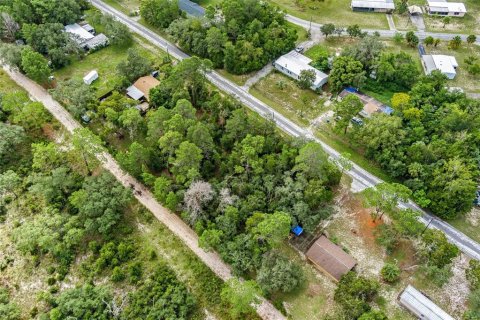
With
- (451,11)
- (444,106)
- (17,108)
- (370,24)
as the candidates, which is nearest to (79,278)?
(17,108)

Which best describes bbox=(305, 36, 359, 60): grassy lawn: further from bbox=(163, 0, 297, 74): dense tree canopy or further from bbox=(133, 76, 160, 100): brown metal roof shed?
bbox=(133, 76, 160, 100): brown metal roof shed

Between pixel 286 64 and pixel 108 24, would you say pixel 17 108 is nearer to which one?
pixel 108 24

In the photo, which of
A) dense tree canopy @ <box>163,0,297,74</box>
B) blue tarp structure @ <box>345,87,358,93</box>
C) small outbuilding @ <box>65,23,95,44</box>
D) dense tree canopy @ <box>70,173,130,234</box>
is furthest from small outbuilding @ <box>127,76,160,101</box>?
blue tarp structure @ <box>345,87,358,93</box>

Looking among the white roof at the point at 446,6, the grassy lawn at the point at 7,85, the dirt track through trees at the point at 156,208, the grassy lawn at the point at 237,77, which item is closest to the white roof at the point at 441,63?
the white roof at the point at 446,6

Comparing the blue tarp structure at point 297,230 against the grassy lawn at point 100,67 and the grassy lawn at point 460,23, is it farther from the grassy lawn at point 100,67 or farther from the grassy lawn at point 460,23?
the grassy lawn at point 460,23

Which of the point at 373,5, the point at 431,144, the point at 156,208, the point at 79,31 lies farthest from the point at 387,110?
the point at 79,31
